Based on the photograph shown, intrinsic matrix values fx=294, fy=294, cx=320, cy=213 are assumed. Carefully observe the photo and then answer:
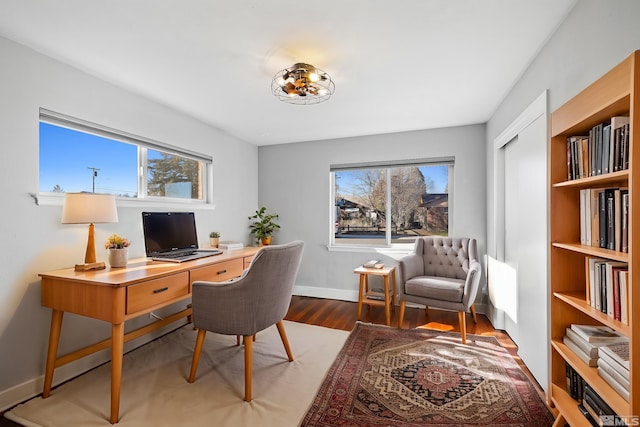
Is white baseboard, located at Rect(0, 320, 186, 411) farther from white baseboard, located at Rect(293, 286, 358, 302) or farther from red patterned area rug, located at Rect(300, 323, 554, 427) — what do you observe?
white baseboard, located at Rect(293, 286, 358, 302)

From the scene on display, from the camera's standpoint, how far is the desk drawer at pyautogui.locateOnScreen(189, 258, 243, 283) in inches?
90.8

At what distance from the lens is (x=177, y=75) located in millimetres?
2289

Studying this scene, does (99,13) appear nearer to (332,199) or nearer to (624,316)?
(624,316)

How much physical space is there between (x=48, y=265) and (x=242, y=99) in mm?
1983

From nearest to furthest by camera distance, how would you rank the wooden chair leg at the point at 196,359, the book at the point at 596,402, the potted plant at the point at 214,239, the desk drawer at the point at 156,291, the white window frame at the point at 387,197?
the book at the point at 596,402 → the desk drawer at the point at 156,291 → the wooden chair leg at the point at 196,359 → the potted plant at the point at 214,239 → the white window frame at the point at 387,197

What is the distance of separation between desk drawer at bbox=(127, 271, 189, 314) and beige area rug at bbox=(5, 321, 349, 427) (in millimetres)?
603

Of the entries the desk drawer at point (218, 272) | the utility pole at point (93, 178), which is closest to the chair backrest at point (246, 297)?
the desk drawer at point (218, 272)

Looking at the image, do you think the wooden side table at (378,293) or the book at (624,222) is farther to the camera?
the wooden side table at (378,293)

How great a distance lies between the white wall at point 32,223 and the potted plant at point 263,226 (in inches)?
70.5

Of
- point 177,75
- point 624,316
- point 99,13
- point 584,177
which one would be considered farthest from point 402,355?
point 99,13

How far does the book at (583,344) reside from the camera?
4.11 ft

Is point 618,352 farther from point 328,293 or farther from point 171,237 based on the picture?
point 328,293

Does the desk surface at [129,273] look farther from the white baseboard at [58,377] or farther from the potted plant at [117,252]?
the white baseboard at [58,377]

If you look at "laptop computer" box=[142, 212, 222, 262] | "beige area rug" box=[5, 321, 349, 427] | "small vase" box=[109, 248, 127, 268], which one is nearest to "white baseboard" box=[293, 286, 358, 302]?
"beige area rug" box=[5, 321, 349, 427]
